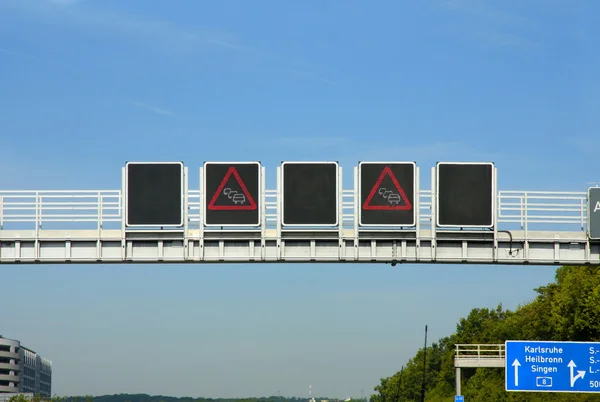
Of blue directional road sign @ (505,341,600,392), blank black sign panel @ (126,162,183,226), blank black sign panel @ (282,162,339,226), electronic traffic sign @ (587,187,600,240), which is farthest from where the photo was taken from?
blue directional road sign @ (505,341,600,392)

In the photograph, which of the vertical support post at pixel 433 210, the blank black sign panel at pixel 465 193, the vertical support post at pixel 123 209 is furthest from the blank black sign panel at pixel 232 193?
the blank black sign panel at pixel 465 193

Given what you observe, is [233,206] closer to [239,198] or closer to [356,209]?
[239,198]

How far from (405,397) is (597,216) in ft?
475

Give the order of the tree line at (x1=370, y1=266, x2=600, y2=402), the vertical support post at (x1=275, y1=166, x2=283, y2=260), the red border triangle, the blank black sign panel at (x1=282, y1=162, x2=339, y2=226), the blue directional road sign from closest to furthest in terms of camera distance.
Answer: the blank black sign panel at (x1=282, y1=162, x2=339, y2=226) → the vertical support post at (x1=275, y1=166, x2=283, y2=260) → the red border triangle → the blue directional road sign → the tree line at (x1=370, y1=266, x2=600, y2=402)

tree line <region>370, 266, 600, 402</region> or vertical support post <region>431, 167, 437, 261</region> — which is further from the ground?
vertical support post <region>431, 167, 437, 261</region>

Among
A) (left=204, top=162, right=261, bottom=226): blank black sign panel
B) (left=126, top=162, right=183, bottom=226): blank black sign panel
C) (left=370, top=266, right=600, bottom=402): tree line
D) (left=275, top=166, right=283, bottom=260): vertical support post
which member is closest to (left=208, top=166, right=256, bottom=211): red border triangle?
(left=204, top=162, right=261, bottom=226): blank black sign panel

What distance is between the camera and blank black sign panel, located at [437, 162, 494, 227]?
134ft

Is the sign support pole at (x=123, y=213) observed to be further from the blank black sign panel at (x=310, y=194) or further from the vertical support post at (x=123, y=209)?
the blank black sign panel at (x=310, y=194)

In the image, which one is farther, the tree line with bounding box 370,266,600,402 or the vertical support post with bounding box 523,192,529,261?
the tree line with bounding box 370,266,600,402

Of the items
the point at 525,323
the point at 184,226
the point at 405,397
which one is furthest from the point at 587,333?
the point at 405,397

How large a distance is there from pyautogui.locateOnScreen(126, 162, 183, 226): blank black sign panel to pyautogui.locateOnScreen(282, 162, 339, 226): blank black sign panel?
4292 mm

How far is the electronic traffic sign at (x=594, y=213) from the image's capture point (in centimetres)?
4159

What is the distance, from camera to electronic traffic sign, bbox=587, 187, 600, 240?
1638 inches

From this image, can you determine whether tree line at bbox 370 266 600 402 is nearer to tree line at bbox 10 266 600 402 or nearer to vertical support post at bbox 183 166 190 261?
tree line at bbox 10 266 600 402
